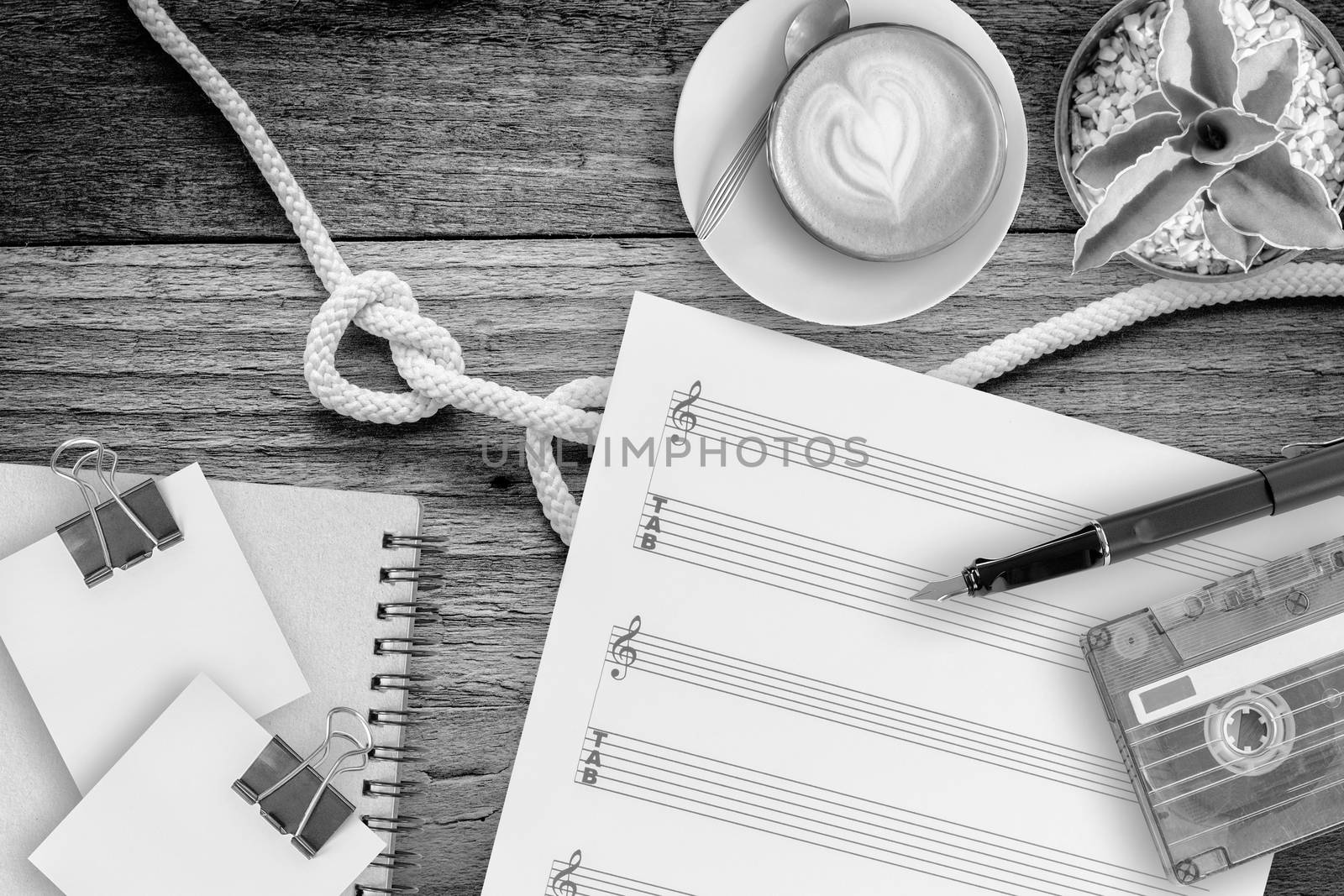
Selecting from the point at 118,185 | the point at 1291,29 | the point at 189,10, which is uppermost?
the point at 1291,29

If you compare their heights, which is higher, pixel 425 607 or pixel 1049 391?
pixel 1049 391

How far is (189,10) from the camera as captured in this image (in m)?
0.73

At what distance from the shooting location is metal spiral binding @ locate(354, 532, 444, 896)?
27.2 inches

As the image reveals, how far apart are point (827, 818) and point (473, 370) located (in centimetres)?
43

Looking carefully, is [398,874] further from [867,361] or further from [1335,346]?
[1335,346]

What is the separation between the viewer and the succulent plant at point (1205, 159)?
57 centimetres

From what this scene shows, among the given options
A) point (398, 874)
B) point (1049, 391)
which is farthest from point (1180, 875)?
point (398, 874)

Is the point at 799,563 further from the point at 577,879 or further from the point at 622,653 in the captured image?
the point at 577,879

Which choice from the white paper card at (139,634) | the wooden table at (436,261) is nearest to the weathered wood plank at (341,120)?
the wooden table at (436,261)

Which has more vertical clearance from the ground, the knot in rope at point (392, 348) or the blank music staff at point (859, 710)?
the knot in rope at point (392, 348)

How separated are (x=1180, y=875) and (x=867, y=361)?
0.44m

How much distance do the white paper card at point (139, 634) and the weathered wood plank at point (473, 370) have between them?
0.07 m

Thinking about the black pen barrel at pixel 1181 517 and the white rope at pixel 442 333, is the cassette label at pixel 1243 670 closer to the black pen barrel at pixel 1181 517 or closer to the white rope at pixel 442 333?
the black pen barrel at pixel 1181 517

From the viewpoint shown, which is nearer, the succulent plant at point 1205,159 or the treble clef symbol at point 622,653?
the succulent plant at point 1205,159
